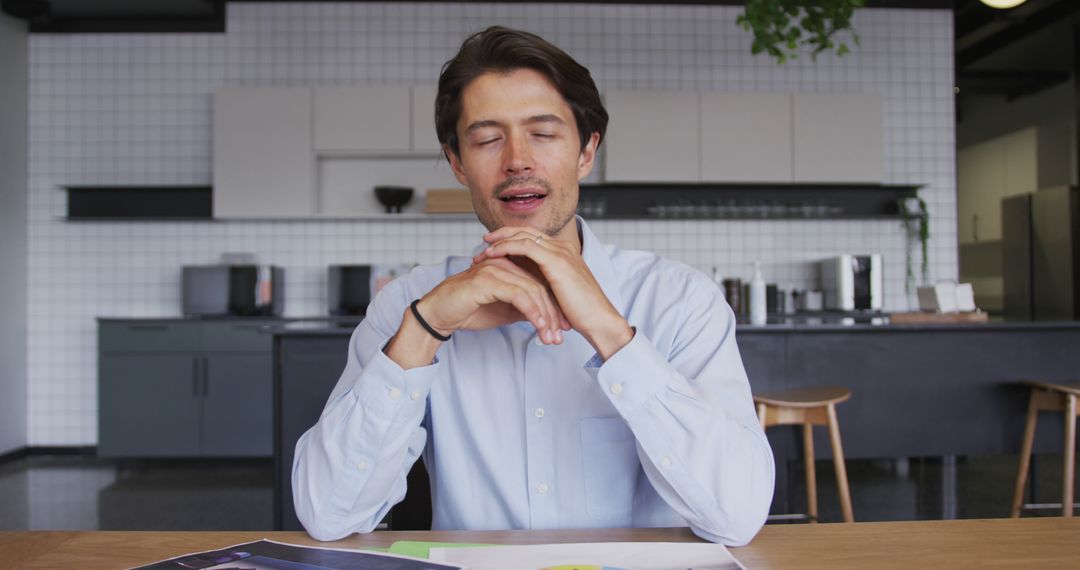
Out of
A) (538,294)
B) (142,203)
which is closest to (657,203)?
(142,203)

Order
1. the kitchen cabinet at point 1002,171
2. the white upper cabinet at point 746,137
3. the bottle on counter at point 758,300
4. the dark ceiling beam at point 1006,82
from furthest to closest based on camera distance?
the dark ceiling beam at point 1006,82 → the kitchen cabinet at point 1002,171 → the white upper cabinet at point 746,137 → the bottle on counter at point 758,300

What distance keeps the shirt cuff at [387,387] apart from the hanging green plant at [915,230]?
487 cm

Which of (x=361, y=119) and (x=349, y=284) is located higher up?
(x=361, y=119)

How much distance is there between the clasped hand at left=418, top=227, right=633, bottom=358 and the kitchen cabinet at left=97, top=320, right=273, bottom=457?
12.9 feet

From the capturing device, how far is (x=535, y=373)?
111 cm

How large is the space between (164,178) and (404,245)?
1.63 metres

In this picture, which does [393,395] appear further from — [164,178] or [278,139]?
[164,178]

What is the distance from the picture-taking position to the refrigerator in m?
5.75

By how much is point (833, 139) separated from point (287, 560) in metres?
4.87

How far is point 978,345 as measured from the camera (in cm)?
323

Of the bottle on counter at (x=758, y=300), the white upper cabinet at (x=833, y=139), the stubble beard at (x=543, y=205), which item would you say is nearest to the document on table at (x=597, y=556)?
the stubble beard at (x=543, y=205)

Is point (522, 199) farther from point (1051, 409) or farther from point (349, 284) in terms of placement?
point (349, 284)

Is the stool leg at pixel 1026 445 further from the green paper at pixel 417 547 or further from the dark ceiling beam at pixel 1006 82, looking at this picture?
the dark ceiling beam at pixel 1006 82

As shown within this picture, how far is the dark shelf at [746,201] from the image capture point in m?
5.08
